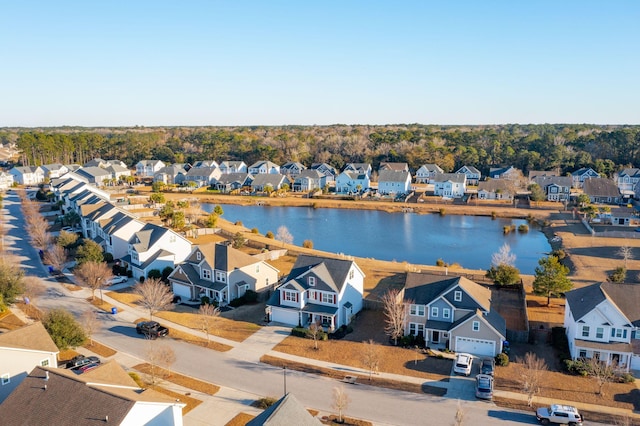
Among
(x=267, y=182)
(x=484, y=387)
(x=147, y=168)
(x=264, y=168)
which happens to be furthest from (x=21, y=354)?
(x=147, y=168)

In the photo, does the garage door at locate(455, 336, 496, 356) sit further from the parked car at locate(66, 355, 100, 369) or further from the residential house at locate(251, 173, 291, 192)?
the residential house at locate(251, 173, 291, 192)

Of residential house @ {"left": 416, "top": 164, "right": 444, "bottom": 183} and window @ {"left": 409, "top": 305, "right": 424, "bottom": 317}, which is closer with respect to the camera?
window @ {"left": 409, "top": 305, "right": 424, "bottom": 317}

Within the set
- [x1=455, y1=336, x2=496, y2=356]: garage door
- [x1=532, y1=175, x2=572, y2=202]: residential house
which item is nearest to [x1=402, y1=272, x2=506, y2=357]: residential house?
[x1=455, y1=336, x2=496, y2=356]: garage door

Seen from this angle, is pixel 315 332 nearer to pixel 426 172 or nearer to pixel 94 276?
pixel 94 276

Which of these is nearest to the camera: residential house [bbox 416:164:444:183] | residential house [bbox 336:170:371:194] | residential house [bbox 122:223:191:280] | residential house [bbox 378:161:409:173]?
residential house [bbox 122:223:191:280]

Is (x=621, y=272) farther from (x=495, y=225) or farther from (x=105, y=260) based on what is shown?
(x=105, y=260)

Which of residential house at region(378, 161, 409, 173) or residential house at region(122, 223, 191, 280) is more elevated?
residential house at region(378, 161, 409, 173)
